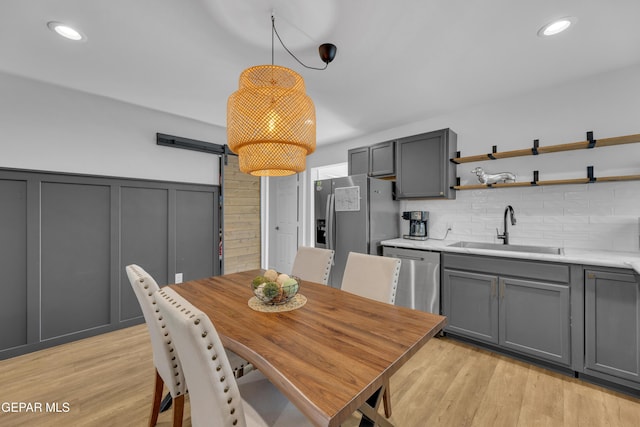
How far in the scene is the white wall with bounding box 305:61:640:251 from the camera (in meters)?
2.29

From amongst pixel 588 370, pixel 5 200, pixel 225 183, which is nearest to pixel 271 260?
pixel 225 183

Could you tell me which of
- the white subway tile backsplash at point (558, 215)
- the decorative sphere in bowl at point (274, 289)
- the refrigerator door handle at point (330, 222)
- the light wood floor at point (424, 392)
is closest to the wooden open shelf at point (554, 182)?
the white subway tile backsplash at point (558, 215)

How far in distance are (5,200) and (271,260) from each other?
3.34 m

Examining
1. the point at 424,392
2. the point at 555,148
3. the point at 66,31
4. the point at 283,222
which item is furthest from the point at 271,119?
the point at 283,222

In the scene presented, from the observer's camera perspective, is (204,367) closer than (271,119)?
Yes

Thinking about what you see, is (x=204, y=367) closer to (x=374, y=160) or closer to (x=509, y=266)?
(x=509, y=266)

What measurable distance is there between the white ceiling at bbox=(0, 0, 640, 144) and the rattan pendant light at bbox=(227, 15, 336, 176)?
39cm

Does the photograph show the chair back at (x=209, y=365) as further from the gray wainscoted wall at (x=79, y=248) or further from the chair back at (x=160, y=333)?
the gray wainscoted wall at (x=79, y=248)

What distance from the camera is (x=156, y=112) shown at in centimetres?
332

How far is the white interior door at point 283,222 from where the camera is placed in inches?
191

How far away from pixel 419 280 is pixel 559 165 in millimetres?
1724

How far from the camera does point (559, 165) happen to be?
102 inches

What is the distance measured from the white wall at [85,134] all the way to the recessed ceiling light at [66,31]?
1.17m

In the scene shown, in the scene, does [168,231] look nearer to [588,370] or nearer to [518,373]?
[518,373]
